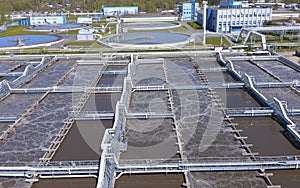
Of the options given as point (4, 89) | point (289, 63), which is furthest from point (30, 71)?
point (289, 63)

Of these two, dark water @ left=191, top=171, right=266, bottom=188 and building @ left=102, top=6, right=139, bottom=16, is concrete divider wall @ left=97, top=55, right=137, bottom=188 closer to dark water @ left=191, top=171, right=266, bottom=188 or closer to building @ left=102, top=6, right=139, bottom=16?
dark water @ left=191, top=171, right=266, bottom=188

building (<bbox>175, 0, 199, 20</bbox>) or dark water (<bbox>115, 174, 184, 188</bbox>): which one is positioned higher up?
building (<bbox>175, 0, 199, 20</bbox>)

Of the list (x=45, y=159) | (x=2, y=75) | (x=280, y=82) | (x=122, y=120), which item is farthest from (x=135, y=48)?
(x=45, y=159)

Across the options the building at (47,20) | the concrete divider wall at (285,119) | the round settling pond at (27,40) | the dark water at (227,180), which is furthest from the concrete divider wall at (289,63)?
the building at (47,20)

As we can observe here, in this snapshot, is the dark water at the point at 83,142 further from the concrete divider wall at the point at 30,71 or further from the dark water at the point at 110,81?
the concrete divider wall at the point at 30,71

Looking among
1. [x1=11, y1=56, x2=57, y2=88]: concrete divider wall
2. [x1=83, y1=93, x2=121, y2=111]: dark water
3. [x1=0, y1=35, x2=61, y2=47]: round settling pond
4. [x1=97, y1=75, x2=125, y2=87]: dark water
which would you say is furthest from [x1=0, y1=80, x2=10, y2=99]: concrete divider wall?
[x1=0, y1=35, x2=61, y2=47]: round settling pond

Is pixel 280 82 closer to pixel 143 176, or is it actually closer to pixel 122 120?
pixel 122 120
